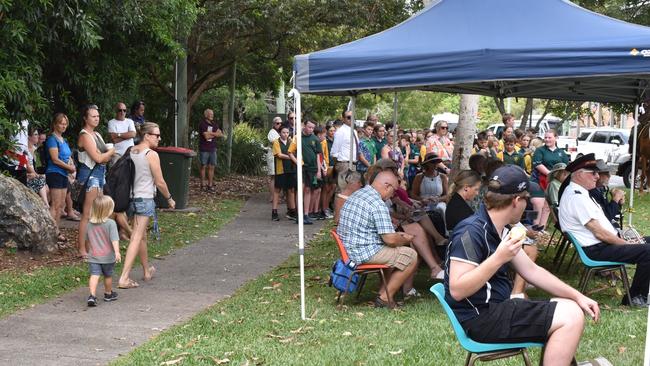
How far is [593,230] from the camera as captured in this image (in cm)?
789

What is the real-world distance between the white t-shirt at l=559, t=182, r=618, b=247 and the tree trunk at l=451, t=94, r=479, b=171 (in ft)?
16.9

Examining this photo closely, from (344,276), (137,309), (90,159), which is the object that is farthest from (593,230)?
(90,159)

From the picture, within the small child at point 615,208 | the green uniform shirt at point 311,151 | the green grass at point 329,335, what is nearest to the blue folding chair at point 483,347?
the green grass at point 329,335

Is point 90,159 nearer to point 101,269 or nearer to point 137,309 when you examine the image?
point 101,269

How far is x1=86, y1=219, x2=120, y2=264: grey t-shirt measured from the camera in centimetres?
802

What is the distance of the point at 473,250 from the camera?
439cm

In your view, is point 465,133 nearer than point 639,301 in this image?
No

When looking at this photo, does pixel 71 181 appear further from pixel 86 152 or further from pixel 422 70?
pixel 422 70

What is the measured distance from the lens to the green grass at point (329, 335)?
20.3 feet

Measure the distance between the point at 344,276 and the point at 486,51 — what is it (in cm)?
243

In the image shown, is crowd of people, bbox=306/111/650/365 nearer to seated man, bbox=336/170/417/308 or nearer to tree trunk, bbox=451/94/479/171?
seated man, bbox=336/170/417/308

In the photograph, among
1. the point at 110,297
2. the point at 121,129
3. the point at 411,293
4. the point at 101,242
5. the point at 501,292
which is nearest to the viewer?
the point at 501,292

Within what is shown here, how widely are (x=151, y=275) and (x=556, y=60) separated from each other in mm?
5021

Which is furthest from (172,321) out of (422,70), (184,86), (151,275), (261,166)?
(261,166)
